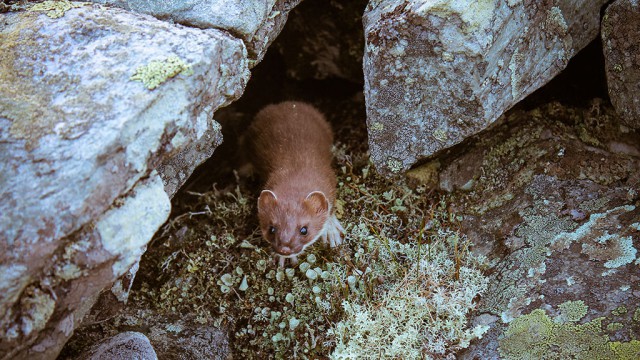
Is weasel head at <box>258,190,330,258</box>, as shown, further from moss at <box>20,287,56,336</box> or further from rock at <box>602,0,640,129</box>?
rock at <box>602,0,640,129</box>

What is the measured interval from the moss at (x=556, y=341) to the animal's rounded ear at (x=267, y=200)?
2.21m

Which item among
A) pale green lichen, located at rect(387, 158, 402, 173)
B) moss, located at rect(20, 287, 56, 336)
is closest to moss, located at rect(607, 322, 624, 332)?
pale green lichen, located at rect(387, 158, 402, 173)

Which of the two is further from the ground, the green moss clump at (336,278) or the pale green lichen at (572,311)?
the pale green lichen at (572,311)

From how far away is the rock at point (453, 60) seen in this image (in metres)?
3.79

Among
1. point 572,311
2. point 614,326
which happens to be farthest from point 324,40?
point 614,326

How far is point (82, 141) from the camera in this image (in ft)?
9.68

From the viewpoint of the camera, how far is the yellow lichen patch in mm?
3676

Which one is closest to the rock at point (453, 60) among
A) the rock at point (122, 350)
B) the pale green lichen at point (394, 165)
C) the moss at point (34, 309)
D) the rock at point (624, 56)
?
the pale green lichen at point (394, 165)

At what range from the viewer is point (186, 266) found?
15.9ft

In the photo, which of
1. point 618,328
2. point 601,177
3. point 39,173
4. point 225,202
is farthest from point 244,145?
point 618,328

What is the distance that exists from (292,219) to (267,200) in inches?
11.4

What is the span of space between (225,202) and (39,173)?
2.61m

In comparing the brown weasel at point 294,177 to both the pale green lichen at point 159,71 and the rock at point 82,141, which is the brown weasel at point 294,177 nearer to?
the rock at point 82,141

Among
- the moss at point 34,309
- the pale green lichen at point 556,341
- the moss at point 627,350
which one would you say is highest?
the moss at point 34,309
